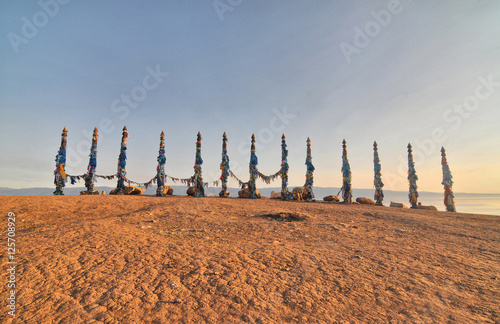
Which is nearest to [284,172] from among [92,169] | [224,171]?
[224,171]

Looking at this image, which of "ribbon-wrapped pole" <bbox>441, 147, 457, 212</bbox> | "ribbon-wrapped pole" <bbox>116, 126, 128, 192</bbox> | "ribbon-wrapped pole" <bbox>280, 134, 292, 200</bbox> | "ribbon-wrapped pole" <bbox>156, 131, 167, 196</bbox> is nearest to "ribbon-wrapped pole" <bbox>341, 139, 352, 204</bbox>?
"ribbon-wrapped pole" <bbox>280, 134, 292, 200</bbox>

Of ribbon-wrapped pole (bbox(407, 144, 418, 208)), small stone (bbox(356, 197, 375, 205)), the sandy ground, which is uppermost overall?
ribbon-wrapped pole (bbox(407, 144, 418, 208))

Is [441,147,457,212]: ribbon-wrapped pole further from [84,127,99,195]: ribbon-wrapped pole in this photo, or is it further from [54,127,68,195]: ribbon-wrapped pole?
[54,127,68,195]: ribbon-wrapped pole

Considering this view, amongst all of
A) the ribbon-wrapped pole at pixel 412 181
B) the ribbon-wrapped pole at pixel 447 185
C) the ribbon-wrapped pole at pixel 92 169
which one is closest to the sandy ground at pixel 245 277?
the ribbon-wrapped pole at pixel 92 169

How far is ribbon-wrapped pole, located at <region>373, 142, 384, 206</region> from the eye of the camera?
25.1 metres

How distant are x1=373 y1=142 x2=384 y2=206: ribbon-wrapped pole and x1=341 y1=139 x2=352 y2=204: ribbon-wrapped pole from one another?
342cm

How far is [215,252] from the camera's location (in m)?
5.84

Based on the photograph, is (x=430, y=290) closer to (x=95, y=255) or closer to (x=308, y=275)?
(x=308, y=275)

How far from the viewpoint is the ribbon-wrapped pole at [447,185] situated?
966 inches

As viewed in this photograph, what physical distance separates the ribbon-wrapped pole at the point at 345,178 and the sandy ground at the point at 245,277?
644 inches

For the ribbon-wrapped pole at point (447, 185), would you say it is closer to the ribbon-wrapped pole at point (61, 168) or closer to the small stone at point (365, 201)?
the small stone at point (365, 201)

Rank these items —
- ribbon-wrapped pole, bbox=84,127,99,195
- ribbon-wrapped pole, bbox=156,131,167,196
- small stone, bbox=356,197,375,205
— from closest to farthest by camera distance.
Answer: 1. ribbon-wrapped pole, bbox=84,127,99,195
2. ribbon-wrapped pole, bbox=156,131,167,196
3. small stone, bbox=356,197,375,205

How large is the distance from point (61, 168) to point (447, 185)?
41283 mm

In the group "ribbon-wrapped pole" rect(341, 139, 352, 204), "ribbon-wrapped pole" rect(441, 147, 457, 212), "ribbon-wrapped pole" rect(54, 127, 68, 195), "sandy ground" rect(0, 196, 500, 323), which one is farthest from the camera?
"ribbon-wrapped pole" rect(341, 139, 352, 204)
